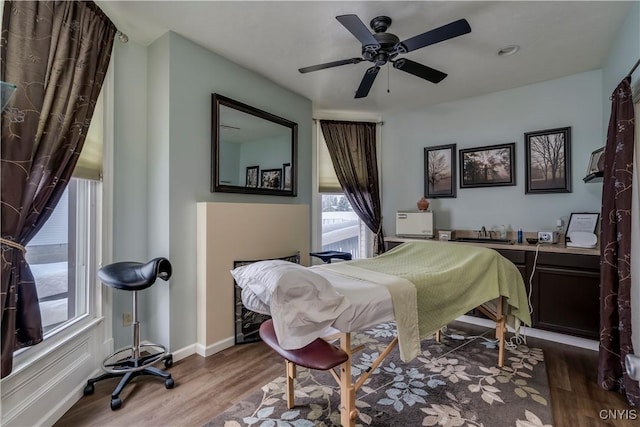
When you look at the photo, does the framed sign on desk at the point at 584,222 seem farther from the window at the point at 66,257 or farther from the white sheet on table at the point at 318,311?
the window at the point at 66,257

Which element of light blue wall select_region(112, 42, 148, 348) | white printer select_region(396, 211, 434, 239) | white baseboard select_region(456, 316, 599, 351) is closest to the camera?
light blue wall select_region(112, 42, 148, 348)

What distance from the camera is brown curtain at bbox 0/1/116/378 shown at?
54.4 inches

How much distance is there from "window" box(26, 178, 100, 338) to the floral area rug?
1231mm

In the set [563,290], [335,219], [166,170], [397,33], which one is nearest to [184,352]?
[166,170]

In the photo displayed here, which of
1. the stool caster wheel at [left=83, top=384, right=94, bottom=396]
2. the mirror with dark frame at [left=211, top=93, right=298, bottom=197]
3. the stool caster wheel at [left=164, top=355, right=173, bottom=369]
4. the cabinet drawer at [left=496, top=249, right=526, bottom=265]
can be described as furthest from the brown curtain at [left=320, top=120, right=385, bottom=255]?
the stool caster wheel at [left=83, top=384, right=94, bottom=396]

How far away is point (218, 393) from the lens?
1.94 metres

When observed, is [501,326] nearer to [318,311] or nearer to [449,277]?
[449,277]

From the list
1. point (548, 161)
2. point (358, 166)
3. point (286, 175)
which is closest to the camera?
point (548, 161)

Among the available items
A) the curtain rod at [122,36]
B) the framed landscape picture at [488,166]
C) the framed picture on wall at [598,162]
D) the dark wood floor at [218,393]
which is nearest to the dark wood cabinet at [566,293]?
the dark wood floor at [218,393]

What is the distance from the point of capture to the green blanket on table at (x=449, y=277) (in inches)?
66.6

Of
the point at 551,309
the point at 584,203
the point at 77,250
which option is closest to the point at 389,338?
the point at 551,309

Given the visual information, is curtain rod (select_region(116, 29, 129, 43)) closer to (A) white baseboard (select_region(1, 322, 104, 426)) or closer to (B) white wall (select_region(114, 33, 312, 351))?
(B) white wall (select_region(114, 33, 312, 351))

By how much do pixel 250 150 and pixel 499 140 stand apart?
283cm

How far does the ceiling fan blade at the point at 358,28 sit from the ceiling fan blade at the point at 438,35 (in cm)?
20
